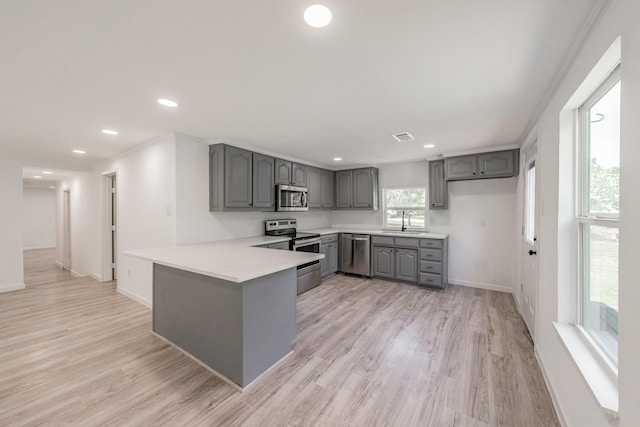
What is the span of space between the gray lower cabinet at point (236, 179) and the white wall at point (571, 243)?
3453 mm

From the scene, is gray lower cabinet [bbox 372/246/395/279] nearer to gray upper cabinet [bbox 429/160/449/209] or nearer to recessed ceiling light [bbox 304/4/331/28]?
gray upper cabinet [bbox 429/160/449/209]

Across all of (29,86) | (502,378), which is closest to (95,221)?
(29,86)

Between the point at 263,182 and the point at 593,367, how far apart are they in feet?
12.7

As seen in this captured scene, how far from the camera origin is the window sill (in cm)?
110

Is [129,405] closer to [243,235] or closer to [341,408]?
[341,408]

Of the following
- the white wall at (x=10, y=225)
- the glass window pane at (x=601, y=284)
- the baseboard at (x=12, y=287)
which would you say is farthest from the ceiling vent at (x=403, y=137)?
the baseboard at (x=12, y=287)

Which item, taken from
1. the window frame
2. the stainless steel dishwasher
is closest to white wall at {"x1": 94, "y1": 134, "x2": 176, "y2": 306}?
the stainless steel dishwasher

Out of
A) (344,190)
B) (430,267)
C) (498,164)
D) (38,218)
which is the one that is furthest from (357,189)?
(38,218)

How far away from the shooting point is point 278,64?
1705mm

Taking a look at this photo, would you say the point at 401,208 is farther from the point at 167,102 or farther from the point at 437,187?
the point at 167,102

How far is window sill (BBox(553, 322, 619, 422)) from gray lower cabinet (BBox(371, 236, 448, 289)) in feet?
8.36

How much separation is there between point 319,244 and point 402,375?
2.94m

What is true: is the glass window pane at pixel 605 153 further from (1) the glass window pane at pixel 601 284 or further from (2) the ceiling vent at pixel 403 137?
(2) the ceiling vent at pixel 403 137

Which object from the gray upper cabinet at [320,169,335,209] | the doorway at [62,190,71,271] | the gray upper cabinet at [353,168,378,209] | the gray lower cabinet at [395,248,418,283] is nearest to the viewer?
the gray lower cabinet at [395,248,418,283]
